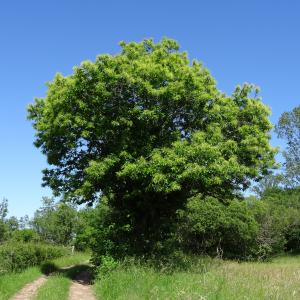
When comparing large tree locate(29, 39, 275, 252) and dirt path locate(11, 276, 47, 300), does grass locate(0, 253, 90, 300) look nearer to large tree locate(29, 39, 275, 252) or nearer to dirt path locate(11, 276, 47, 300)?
dirt path locate(11, 276, 47, 300)

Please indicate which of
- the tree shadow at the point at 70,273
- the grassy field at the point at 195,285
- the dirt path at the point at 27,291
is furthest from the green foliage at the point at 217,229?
the grassy field at the point at 195,285

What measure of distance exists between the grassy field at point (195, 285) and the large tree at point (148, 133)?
13.5 ft

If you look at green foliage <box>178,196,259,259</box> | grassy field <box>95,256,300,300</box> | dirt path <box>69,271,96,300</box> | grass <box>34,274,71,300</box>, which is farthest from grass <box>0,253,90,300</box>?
green foliage <box>178,196,259,259</box>

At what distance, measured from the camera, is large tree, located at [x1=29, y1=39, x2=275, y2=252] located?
1958cm

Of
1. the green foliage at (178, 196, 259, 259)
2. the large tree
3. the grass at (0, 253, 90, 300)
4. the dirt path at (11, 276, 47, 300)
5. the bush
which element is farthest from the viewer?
the green foliage at (178, 196, 259, 259)

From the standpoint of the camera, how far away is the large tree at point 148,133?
771 inches

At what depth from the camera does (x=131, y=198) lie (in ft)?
76.0

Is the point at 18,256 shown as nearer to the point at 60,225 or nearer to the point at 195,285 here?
the point at 195,285

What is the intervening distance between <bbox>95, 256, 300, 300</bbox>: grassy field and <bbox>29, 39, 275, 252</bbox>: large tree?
4.10 metres

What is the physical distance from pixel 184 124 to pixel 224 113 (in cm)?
198

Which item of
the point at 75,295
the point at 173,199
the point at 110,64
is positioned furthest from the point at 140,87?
the point at 75,295

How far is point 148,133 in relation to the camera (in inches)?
846

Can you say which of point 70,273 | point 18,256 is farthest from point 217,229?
point 18,256

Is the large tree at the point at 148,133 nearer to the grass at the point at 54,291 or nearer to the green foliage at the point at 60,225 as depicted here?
the grass at the point at 54,291
